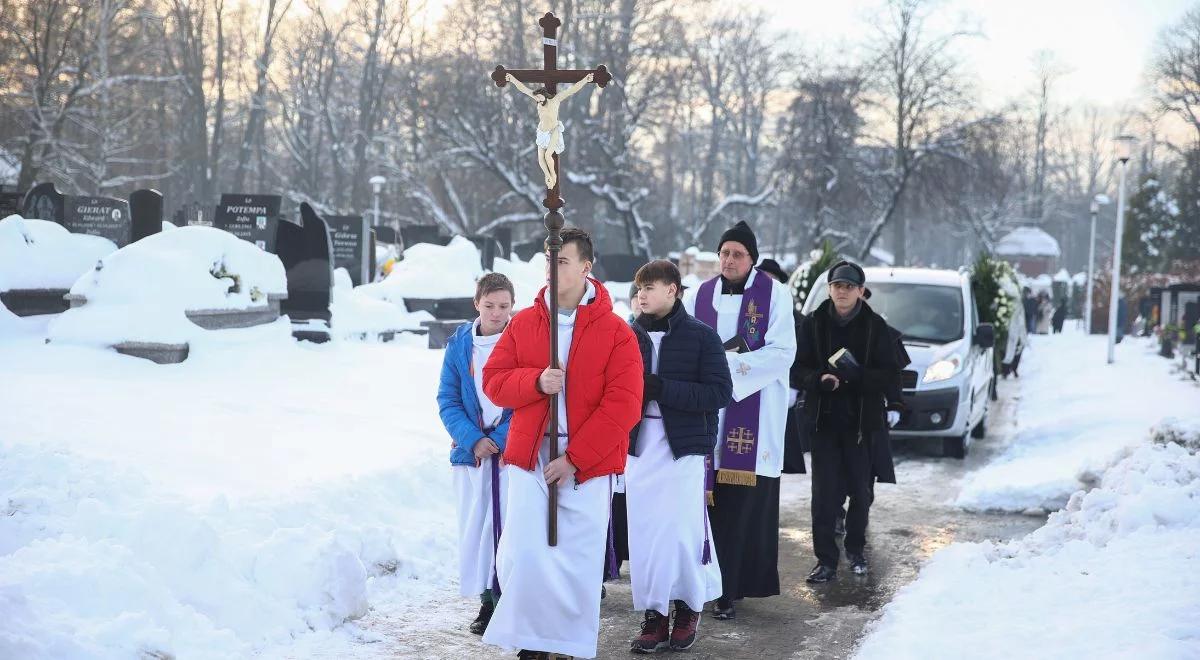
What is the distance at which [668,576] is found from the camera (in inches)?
202

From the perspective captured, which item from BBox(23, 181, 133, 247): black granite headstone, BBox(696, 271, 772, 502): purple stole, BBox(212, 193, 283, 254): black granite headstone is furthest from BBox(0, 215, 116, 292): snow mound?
BBox(696, 271, 772, 502): purple stole

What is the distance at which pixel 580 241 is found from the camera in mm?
4570

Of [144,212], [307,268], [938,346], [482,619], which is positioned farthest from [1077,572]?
[144,212]

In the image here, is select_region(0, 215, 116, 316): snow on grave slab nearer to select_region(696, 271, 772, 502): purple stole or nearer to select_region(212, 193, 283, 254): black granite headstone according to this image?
select_region(212, 193, 283, 254): black granite headstone

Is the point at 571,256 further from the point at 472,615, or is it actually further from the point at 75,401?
the point at 75,401

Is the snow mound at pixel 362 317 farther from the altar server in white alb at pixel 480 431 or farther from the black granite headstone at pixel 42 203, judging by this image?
the altar server in white alb at pixel 480 431

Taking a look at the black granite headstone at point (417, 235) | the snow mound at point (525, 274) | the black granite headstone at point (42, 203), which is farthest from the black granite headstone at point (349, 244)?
the black granite headstone at point (417, 235)

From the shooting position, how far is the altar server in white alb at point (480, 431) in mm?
5266

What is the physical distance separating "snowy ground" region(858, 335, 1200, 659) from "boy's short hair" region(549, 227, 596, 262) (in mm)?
2142

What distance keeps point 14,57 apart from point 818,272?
85.5ft

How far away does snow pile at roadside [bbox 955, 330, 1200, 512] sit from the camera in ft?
29.5

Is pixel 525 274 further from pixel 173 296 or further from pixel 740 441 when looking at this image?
pixel 740 441

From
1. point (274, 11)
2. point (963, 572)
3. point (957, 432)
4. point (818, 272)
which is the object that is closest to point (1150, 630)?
point (963, 572)

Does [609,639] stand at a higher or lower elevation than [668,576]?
lower
